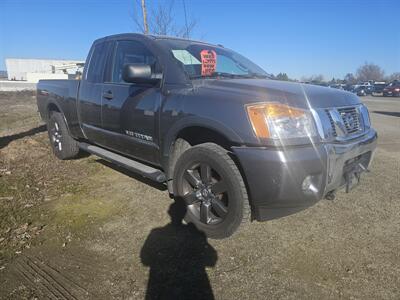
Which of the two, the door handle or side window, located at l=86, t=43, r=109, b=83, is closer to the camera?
the door handle

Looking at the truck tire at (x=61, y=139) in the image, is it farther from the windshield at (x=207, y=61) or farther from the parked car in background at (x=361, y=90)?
the parked car in background at (x=361, y=90)

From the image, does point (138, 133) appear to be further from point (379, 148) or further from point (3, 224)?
point (379, 148)

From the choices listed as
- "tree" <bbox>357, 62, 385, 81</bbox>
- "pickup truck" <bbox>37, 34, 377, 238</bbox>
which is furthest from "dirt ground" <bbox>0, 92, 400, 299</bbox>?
"tree" <bbox>357, 62, 385, 81</bbox>

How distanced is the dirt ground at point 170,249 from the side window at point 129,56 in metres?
1.52

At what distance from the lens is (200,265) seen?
8.85ft

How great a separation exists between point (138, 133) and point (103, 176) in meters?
1.61

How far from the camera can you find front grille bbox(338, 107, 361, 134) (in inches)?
120

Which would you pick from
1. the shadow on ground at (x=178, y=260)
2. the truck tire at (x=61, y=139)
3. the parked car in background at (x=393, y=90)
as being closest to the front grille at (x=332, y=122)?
the shadow on ground at (x=178, y=260)

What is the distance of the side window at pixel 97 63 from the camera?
179 inches

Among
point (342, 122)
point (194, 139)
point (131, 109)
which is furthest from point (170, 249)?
point (342, 122)

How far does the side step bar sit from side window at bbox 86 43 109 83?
3.11 ft

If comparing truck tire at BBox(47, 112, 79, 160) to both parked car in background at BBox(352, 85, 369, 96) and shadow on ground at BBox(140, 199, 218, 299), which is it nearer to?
shadow on ground at BBox(140, 199, 218, 299)

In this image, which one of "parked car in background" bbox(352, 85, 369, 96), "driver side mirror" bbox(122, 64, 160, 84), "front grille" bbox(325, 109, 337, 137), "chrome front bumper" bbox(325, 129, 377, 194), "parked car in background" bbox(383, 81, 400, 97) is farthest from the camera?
"parked car in background" bbox(352, 85, 369, 96)

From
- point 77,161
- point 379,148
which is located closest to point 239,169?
point 77,161
